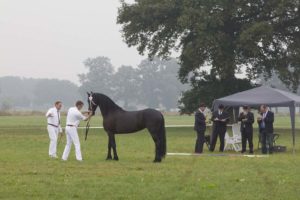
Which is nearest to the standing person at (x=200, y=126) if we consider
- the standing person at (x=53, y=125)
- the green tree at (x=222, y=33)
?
the standing person at (x=53, y=125)

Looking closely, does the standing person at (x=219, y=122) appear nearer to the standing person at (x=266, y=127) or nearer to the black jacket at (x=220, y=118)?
the black jacket at (x=220, y=118)

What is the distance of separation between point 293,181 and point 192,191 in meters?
2.91

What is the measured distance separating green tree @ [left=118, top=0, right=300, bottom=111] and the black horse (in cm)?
2227

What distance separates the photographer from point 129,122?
1964cm

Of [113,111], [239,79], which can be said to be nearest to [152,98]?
[239,79]

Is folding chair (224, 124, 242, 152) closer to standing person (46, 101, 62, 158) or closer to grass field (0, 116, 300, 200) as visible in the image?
grass field (0, 116, 300, 200)

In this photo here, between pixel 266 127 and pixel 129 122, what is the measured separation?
639 cm

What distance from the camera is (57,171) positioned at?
16.1 metres

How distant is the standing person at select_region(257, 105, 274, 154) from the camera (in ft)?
77.3

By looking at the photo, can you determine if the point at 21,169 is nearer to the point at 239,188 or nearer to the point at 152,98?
the point at 239,188

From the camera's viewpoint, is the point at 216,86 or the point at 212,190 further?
the point at 216,86

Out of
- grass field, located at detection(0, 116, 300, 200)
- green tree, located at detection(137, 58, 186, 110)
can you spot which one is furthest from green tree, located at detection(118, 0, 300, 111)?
green tree, located at detection(137, 58, 186, 110)

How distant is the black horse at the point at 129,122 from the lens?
63.1 feet

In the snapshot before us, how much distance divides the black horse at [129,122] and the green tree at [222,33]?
73.1 ft
